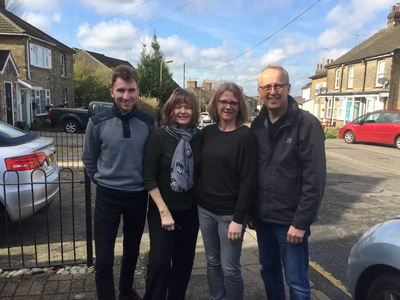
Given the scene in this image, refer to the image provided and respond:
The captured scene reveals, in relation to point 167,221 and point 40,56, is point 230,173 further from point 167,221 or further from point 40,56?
point 40,56

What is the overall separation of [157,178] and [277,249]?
1.08 m

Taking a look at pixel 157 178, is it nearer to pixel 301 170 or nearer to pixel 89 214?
pixel 301 170

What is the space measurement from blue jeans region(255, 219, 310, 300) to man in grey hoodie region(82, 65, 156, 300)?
1003 mm

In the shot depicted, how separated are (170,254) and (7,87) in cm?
1833

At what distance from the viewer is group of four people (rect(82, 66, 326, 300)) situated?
2.22 meters

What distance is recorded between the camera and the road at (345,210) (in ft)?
11.5

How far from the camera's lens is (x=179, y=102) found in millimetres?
2426

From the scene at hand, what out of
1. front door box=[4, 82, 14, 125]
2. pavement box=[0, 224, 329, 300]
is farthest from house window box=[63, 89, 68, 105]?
pavement box=[0, 224, 329, 300]

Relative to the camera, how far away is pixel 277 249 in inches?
97.4

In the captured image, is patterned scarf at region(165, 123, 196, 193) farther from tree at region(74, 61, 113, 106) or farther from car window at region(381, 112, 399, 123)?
tree at region(74, 61, 113, 106)

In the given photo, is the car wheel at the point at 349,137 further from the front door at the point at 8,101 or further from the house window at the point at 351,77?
the front door at the point at 8,101

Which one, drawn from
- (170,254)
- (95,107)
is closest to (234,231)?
(170,254)

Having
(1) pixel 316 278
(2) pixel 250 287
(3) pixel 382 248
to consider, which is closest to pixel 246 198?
(3) pixel 382 248

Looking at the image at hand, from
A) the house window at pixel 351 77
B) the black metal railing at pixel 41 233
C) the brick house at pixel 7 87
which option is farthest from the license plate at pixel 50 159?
the house window at pixel 351 77
